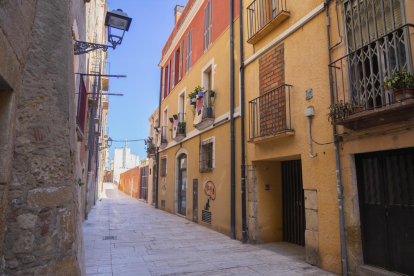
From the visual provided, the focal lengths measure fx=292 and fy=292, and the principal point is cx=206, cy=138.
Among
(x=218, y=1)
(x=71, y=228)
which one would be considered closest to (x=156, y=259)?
(x=71, y=228)

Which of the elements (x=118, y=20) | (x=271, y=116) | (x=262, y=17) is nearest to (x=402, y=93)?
(x=271, y=116)

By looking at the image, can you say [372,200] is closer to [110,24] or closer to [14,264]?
[14,264]

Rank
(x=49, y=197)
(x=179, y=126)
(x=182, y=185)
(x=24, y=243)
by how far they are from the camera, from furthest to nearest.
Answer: (x=182, y=185), (x=179, y=126), (x=49, y=197), (x=24, y=243)

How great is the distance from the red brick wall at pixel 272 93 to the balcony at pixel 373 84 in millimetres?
Result: 1552

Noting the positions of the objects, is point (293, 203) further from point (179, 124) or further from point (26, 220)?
point (179, 124)

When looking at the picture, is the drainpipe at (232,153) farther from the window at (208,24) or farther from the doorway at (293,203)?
the window at (208,24)

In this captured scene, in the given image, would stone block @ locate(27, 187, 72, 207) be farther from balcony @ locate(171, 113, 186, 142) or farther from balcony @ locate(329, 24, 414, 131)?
balcony @ locate(171, 113, 186, 142)

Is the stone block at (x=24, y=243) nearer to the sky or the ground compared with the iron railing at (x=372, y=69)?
nearer to the ground

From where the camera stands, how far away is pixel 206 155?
34.7 feet

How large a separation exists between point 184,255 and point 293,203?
9.94 feet

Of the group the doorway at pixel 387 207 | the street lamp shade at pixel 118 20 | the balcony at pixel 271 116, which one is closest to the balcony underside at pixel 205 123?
the balcony at pixel 271 116

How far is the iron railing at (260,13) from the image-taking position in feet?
24.0

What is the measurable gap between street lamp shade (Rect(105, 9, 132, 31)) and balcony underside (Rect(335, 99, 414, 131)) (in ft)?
14.6

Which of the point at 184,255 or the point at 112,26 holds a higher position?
the point at 112,26
